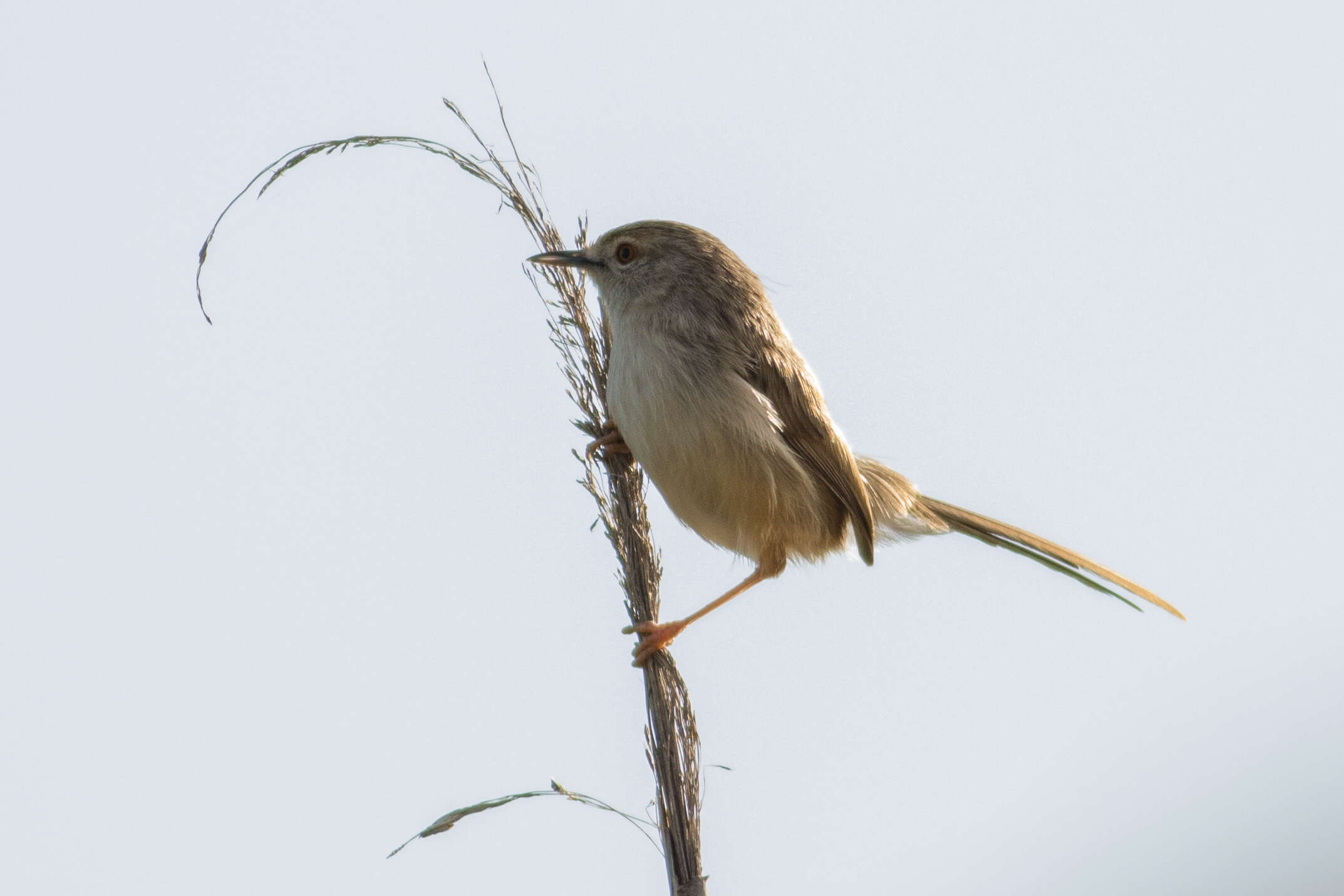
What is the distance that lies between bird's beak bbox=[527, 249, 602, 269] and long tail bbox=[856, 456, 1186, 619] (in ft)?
4.40

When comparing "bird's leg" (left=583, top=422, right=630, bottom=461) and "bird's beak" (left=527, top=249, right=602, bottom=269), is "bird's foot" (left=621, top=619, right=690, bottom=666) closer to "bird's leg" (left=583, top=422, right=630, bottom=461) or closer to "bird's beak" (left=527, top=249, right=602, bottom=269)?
"bird's leg" (left=583, top=422, right=630, bottom=461)

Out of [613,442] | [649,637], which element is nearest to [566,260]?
[613,442]

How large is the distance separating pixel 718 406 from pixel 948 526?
1.52 metres

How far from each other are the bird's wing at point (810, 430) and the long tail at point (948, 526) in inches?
20.0

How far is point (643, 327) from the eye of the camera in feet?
12.2

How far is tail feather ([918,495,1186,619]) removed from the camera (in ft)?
14.7

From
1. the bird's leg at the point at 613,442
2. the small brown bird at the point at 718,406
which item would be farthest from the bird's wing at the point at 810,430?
the bird's leg at the point at 613,442

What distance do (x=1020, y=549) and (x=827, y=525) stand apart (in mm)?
1082

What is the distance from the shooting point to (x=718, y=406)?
143 inches

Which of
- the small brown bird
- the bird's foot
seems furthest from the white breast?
the bird's foot

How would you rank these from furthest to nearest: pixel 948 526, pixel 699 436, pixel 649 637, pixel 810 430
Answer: pixel 948 526 → pixel 810 430 → pixel 699 436 → pixel 649 637

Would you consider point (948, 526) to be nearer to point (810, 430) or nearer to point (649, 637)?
point (810, 430)

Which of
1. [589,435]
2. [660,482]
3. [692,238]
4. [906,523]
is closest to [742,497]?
[660,482]

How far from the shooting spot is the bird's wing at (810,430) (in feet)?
12.5
